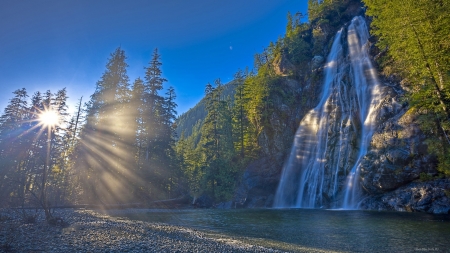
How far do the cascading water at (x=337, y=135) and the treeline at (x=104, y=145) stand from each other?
16280 millimetres

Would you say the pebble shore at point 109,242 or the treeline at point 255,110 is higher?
the treeline at point 255,110

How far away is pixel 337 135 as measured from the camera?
2648cm

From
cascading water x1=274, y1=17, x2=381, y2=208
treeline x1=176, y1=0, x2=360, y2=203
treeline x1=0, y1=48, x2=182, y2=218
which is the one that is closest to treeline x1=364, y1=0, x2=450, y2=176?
cascading water x1=274, y1=17, x2=381, y2=208

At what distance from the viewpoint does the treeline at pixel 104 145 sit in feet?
83.7

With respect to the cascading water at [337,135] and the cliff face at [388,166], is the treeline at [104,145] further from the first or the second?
the cascading water at [337,135]

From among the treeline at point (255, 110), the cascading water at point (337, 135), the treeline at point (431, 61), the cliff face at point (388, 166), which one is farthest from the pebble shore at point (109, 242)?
the treeline at point (255, 110)

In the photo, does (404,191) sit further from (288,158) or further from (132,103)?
(132,103)

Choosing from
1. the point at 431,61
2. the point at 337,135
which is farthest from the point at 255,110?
the point at 431,61

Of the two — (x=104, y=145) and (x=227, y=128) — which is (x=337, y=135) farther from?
(x=104, y=145)

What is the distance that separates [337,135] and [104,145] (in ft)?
86.4

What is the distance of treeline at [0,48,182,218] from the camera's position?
25.5 meters

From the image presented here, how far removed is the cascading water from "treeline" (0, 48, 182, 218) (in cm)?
1628

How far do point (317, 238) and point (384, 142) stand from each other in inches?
575

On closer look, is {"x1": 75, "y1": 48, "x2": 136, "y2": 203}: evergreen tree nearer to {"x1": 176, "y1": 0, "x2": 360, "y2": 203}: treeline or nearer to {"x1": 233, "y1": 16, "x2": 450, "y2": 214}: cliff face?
{"x1": 176, "y1": 0, "x2": 360, "y2": 203}: treeline
